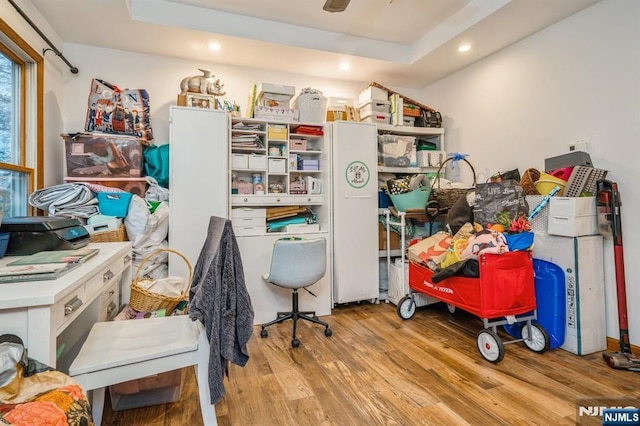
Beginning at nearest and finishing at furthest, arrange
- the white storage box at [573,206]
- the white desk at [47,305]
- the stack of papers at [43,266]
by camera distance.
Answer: the white desk at [47,305] < the stack of papers at [43,266] < the white storage box at [573,206]

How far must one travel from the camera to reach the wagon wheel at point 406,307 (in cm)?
294

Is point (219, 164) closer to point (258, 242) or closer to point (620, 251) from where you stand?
point (258, 242)

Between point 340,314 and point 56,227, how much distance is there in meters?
2.32

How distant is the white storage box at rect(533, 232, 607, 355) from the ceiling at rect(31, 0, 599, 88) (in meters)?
1.79

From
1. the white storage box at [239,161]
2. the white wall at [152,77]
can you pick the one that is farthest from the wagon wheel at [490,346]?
the white wall at [152,77]

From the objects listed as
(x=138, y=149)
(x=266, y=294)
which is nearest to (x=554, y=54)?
(x=266, y=294)

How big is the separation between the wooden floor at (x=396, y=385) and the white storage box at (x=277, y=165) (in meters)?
1.53

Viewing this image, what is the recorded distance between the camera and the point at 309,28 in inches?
119

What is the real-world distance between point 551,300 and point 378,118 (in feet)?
7.57

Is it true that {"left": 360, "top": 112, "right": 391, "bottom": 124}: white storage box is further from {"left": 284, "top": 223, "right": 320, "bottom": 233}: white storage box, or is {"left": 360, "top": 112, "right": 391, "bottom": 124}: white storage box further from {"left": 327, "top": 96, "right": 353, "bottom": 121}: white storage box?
{"left": 284, "top": 223, "right": 320, "bottom": 233}: white storage box

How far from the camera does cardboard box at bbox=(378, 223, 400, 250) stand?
11.3ft

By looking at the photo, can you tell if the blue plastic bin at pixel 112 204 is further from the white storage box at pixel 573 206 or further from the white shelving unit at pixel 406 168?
the white storage box at pixel 573 206

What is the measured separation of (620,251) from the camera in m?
2.18

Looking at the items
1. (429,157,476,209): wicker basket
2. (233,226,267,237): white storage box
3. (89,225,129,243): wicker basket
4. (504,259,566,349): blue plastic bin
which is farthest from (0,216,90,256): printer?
(504,259,566,349): blue plastic bin
